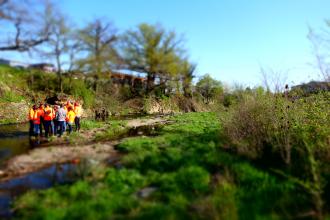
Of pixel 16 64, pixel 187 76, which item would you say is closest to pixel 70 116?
pixel 16 64

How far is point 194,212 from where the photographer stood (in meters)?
7.31

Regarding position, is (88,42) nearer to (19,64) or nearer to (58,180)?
(19,64)

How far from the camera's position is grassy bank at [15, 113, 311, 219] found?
735cm

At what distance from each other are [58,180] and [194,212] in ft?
14.4

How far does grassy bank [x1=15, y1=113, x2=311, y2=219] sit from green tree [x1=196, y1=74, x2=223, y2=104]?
3781 cm

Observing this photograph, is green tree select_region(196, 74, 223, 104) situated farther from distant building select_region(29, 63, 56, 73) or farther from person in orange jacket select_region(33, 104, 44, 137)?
person in orange jacket select_region(33, 104, 44, 137)

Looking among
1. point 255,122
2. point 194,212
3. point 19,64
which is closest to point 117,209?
point 194,212

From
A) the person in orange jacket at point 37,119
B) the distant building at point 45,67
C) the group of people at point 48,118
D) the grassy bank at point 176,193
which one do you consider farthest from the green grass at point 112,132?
the distant building at point 45,67

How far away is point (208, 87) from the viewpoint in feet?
169

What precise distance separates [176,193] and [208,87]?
144ft

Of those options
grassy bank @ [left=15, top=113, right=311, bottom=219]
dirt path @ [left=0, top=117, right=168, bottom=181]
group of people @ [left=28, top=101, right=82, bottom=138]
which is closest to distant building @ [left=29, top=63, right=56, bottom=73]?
group of people @ [left=28, top=101, right=82, bottom=138]

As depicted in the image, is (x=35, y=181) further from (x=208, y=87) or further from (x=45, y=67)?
(x=208, y=87)

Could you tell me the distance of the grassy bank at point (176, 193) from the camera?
7.35 meters

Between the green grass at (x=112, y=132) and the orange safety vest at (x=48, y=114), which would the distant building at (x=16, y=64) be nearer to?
the green grass at (x=112, y=132)
